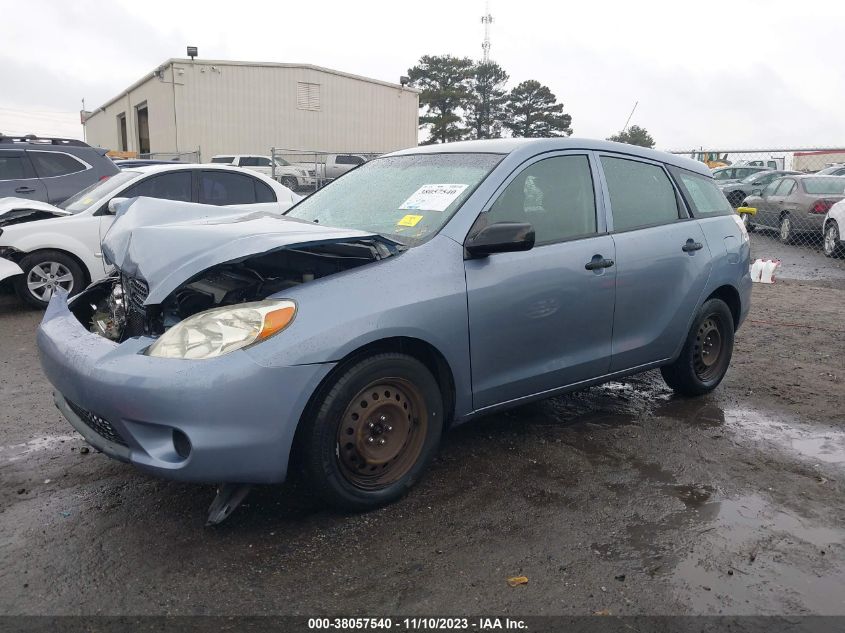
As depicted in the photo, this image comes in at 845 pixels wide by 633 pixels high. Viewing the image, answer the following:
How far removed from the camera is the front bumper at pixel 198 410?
2.73 m

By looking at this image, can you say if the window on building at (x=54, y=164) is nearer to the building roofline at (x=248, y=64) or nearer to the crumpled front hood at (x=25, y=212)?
the crumpled front hood at (x=25, y=212)

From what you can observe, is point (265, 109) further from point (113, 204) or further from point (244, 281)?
point (244, 281)

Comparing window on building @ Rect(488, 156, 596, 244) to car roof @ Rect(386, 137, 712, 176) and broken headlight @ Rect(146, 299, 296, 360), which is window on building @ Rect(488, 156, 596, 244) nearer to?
car roof @ Rect(386, 137, 712, 176)

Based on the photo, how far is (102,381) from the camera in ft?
9.40

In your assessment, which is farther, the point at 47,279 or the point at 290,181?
the point at 290,181

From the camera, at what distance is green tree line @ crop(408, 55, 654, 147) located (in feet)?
170

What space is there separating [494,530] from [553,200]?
184cm

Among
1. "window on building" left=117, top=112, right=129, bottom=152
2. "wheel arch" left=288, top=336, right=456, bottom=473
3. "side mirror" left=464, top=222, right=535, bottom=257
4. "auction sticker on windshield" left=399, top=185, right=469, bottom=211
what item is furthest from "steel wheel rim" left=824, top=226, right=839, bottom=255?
"window on building" left=117, top=112, right=129, bottom=152

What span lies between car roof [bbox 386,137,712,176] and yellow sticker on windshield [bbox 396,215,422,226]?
615mm

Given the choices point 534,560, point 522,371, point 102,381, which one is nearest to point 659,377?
point 522,371

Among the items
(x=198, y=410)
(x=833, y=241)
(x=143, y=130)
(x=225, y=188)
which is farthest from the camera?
(x=143, y=130)

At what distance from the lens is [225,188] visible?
8484 millimetres

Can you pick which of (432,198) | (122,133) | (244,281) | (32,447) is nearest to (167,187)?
(32,447)

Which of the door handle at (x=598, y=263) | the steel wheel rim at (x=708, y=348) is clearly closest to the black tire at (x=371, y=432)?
the door handle at (x=598, y=263)
